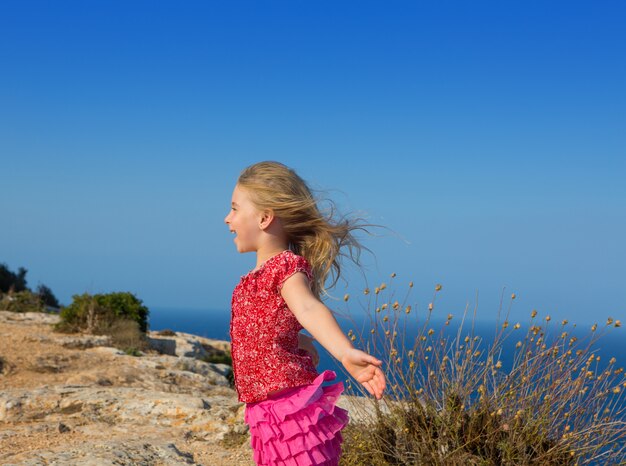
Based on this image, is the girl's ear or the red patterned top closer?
the red patterned top

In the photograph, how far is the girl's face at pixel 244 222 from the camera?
2.97 metres

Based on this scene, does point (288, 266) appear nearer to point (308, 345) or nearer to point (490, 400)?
point (308, 345)

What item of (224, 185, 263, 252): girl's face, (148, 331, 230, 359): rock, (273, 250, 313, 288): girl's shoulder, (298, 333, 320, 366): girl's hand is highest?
(224, 185, 263, 252): girl's face

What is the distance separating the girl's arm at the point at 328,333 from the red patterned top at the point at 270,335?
0.08 m

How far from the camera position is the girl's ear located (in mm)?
2951

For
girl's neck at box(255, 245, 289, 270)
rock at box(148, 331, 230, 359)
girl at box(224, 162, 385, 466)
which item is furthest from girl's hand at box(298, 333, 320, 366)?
rock at box(148, 331, 230, 359)

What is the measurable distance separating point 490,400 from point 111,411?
3801 millimetres

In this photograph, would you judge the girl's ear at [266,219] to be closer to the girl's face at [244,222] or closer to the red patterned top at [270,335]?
the girl's face at [244,222]

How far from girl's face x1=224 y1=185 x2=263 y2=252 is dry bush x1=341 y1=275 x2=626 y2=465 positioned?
156 cm

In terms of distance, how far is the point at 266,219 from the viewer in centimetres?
296

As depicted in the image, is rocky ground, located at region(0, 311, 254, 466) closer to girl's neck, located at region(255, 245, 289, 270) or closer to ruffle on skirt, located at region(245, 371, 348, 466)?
ruffle on skirt, located at region(245, 371, 348, 466)

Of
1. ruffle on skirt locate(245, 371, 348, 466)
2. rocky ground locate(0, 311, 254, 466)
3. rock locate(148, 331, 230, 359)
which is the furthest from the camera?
rock locate(148, 331, 230, 359)

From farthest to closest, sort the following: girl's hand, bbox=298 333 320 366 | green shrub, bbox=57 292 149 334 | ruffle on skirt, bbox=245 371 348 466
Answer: green shrub, bbox=57 292 149 334, girl's hand, bbox=298 333 320 366, ruffle on skirt, bbox=245 371 348 466

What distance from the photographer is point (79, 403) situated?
6812mm
